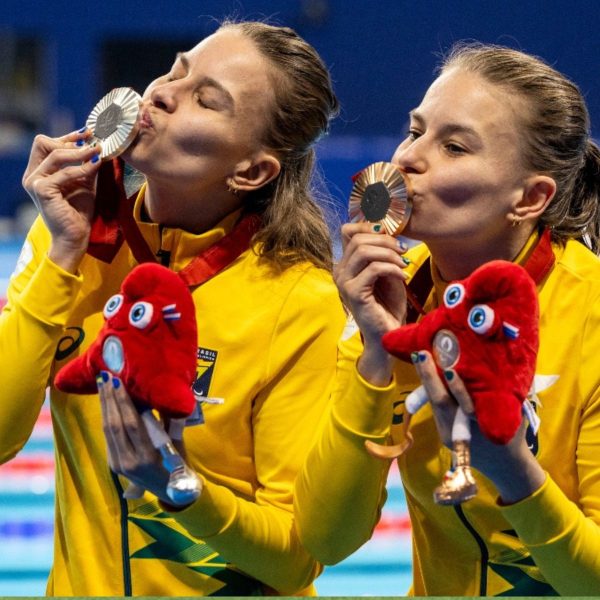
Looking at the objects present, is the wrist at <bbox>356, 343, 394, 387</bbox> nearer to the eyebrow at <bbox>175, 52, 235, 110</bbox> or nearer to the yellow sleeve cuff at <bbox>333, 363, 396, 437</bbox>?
the yellow sleeve cuff at <bbox>333, 363, 396, 437</bbox>

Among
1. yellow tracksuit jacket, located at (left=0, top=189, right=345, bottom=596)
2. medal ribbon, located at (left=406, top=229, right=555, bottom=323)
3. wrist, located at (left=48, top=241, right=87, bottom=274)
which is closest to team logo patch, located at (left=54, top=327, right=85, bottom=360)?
yellow tracksuit jacket, located at (left=0, top=189, right=345, bottom=596)

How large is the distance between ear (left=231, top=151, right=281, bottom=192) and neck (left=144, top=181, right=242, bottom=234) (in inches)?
1.3

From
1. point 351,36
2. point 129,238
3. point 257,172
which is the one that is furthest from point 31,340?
point 351,36

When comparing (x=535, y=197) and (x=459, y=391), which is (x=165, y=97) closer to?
(x=535, y=197)

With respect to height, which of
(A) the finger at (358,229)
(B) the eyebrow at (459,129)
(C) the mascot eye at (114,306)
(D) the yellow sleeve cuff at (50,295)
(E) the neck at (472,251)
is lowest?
(D) the yellow sleeve cuff at (50,295)

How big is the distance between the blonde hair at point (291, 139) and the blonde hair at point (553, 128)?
0.24m

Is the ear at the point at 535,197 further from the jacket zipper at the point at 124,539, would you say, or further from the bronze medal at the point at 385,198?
the jacket zipper at the point at 124,539

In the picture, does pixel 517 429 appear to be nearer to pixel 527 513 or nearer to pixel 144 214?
pixel 527 513

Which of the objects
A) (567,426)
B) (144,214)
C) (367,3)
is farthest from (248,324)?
(367,3)

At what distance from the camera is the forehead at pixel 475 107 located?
6.28ft

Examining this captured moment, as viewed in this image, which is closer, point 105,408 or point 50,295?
point 105,408

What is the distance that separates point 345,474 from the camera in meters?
1.82

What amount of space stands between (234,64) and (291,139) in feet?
0.58

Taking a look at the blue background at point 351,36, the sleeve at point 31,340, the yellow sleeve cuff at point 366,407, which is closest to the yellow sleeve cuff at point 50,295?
the sleeve at point 31,340
